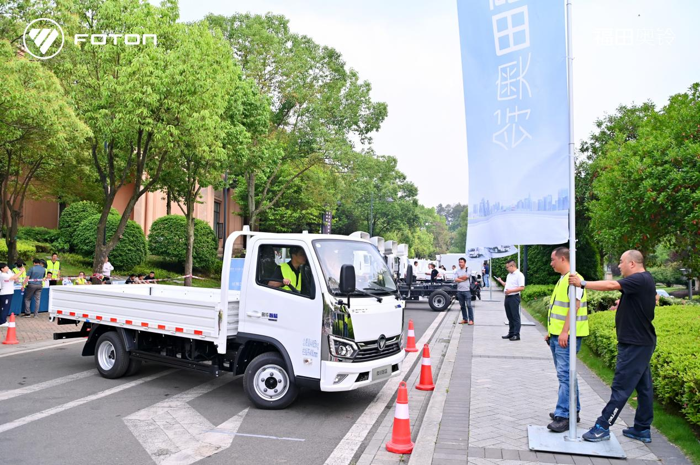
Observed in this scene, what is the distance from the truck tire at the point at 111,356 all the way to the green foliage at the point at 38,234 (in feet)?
68.2

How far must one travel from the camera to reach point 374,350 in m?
6.57

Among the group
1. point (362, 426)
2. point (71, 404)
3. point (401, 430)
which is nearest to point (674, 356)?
point (401, 430)

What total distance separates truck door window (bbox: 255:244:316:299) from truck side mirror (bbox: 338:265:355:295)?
20.5 inches

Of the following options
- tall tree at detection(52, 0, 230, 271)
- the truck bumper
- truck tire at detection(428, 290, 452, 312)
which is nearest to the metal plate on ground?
the truck bumper

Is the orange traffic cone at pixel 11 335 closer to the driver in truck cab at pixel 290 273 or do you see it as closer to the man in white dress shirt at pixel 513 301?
the driver in truck cab at pixel 290 273

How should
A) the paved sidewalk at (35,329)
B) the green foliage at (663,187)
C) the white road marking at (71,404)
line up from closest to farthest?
the white road marking at (71,404), the green foliage at (663,187), the paved sidewalk at (35,329)

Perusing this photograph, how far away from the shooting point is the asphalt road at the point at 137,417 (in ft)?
17.1

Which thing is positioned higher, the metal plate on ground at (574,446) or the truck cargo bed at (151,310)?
the truck cargo bed at (151,310)

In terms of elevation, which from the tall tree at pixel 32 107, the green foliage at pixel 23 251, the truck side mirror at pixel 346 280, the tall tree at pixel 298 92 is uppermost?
the tall tree at pixel 298 92

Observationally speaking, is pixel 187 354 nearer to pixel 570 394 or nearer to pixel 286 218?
pixel 570 394

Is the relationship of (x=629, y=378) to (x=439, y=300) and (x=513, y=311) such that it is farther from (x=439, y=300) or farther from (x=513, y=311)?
(x=439, y=300)

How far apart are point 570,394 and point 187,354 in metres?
4.94

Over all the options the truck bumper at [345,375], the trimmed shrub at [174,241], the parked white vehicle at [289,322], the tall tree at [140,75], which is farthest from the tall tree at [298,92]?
the truck bumper at [345,375]

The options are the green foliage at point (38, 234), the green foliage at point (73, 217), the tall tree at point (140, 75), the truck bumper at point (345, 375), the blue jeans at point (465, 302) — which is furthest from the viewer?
the green foliage at point (38, 234)
